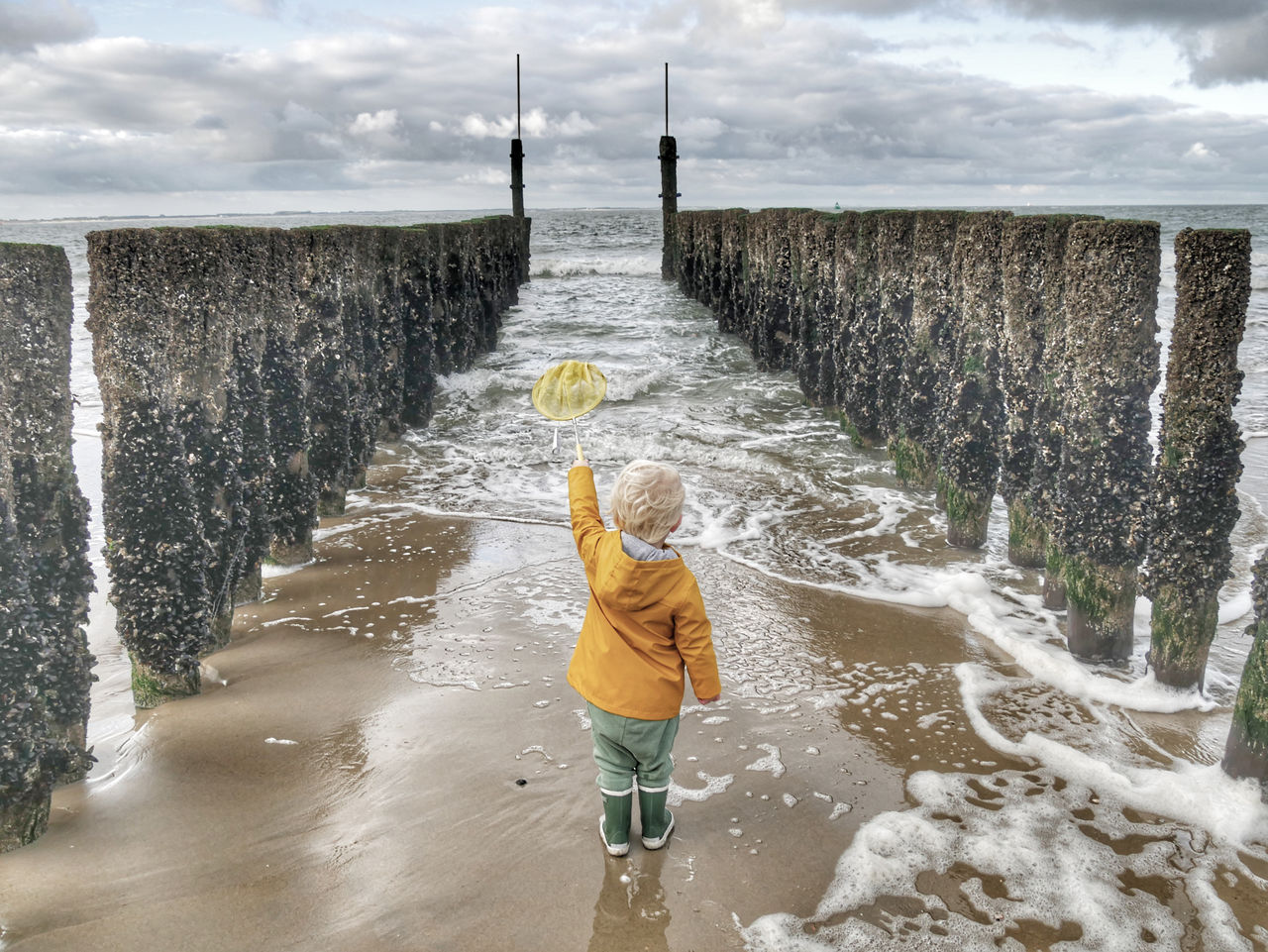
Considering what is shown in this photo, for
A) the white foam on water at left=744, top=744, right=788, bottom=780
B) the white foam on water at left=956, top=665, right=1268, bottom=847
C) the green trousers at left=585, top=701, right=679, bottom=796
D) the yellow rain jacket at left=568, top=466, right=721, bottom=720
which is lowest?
the white foam on water at left=956, top=665, right=1268, bottom=847

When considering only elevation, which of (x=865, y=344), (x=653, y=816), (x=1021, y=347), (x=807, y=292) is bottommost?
(x=653, y=816)

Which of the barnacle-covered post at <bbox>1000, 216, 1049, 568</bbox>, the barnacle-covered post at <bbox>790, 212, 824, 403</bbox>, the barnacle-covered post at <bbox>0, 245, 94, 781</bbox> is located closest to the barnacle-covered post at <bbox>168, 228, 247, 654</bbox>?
the barnacle-covered post at <bbox>0, 245, 94, 781</bbox>

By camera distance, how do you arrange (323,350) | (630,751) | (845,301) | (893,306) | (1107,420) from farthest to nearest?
1. (845,301)
2. (893,306)
3. (323,350)
4. (1107,420)
5. (630,751)

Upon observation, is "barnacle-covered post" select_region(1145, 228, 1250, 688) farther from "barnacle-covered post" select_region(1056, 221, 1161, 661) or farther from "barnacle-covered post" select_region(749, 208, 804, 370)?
"barnacle-covered post" select_region(749, 208, 804, 370)

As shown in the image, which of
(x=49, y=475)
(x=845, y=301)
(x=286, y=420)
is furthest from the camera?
(x=845, y=301)

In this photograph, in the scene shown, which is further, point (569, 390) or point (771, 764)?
point (771, 764)

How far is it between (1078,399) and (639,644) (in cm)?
266

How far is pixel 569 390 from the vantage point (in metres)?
3.36

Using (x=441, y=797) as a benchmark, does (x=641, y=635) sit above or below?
above

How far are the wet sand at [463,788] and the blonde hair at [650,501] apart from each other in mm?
1042

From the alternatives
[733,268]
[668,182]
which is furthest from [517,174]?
[733,268]

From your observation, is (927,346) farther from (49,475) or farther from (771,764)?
(49,475)

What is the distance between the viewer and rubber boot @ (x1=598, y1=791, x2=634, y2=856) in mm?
2936

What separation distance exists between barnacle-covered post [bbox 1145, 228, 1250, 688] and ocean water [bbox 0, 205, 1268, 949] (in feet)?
1.11
